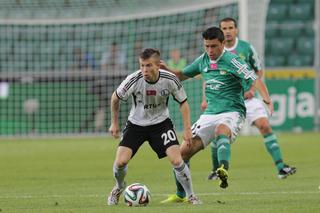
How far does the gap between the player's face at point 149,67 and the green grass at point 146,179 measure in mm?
1319

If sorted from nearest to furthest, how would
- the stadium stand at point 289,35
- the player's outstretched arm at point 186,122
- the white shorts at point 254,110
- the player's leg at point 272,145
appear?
1. the player's outstretched arm at point 186,122
2. the player's leg at point 272,145
3. the white shorts at point 254,110
4. the stadium stand at point 289,35

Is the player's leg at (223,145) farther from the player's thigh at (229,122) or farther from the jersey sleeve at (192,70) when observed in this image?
the jersey sleeve at (192,70)

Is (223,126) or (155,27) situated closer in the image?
(223,126)

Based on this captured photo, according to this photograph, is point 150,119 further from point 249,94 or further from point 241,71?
point 249,94

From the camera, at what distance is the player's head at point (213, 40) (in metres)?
11.0

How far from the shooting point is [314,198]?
1009 cm

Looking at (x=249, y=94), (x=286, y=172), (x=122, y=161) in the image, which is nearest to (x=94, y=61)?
(x=249, y=94)

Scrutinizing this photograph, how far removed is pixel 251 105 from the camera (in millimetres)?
14242

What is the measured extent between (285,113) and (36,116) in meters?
6.49

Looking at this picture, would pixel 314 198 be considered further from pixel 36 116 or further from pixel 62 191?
pixel 36 116

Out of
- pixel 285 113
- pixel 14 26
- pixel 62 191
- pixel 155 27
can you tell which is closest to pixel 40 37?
pixel 14 26

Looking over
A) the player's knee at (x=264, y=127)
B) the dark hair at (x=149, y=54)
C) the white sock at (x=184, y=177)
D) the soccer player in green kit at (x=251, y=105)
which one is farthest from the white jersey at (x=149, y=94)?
the player's knee at (x=264, y=127)

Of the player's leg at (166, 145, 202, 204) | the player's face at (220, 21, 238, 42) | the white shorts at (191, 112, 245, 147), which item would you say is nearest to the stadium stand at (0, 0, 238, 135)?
the player's face at (220, 21, 238, 42)

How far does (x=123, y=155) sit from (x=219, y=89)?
182 centimetres
